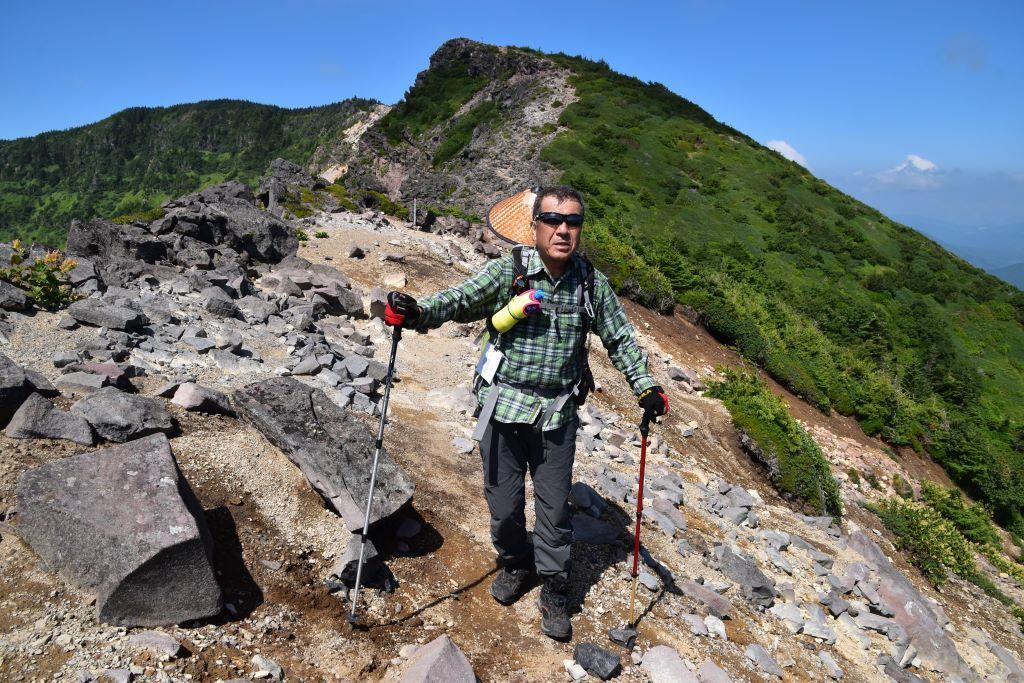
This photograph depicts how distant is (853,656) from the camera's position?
5879 millimetres

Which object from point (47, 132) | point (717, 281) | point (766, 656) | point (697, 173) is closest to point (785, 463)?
point (766, 656)

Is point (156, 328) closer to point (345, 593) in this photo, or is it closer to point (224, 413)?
point (224, 413)

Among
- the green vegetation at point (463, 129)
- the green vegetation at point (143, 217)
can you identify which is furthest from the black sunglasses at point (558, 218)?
the green vegetation at point (463, 129)

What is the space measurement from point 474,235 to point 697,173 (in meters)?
23.5

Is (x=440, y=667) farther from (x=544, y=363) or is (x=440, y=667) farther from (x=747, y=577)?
(x=747, y=577)

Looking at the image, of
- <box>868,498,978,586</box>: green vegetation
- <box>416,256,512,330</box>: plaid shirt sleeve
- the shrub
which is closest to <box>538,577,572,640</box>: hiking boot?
<box>416,256,512,330</box>: plaid shirt sleeve

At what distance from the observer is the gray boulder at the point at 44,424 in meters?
4.67

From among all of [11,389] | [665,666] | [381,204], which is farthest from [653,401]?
[381,204]

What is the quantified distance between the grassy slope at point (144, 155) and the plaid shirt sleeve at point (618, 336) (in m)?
117

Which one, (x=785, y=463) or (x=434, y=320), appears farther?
(x=785, y=463)

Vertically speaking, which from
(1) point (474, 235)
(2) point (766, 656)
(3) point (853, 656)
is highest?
(1) point (474, 235)

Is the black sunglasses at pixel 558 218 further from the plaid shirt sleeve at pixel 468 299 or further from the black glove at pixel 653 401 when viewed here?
the black glove at pixel 653 401

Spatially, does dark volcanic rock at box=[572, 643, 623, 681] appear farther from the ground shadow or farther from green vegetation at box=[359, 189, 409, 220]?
green vegetation at box=[359, 189, 409, 220]

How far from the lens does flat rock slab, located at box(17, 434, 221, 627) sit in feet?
10.8
